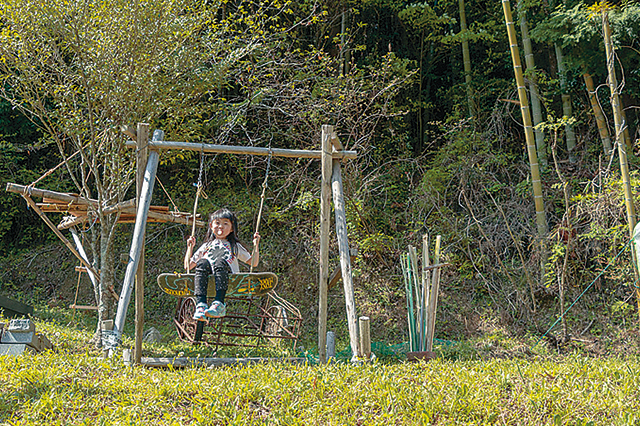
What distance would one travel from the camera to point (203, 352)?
230 inches

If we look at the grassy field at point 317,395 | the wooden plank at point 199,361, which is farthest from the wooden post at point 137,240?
the grassy field at point 317,395

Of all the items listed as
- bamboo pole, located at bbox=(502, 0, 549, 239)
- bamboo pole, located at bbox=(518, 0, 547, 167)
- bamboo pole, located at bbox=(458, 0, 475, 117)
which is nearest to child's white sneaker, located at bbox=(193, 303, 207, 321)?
bamboo pole, located at bbox=(502, 0, 549, 239)

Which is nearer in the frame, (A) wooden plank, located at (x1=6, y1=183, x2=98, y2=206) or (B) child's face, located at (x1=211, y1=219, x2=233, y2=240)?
(B) child's face, located at (x1=211, y1=219, x2=233, y2=240)

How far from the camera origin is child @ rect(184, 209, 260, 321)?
4.53 metres

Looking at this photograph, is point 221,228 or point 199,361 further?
point 221,228

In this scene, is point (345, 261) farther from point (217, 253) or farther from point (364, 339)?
point (217, 253)

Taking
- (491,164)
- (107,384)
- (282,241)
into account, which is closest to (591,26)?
(491,164)

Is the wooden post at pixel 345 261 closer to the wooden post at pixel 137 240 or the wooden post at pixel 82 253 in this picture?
the wooden post at pixel 137 240

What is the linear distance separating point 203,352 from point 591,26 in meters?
6.00

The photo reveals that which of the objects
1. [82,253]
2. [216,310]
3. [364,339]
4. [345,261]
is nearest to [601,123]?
[345,261]

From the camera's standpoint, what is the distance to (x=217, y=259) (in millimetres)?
4855

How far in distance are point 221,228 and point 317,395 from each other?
217cm

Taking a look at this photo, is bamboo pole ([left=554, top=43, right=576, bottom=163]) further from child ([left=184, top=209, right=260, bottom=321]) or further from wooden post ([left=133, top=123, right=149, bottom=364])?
wooden post ([left=133, top=123, right=149, bottom=364])

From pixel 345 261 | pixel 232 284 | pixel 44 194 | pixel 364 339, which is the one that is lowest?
pixel 364 339
